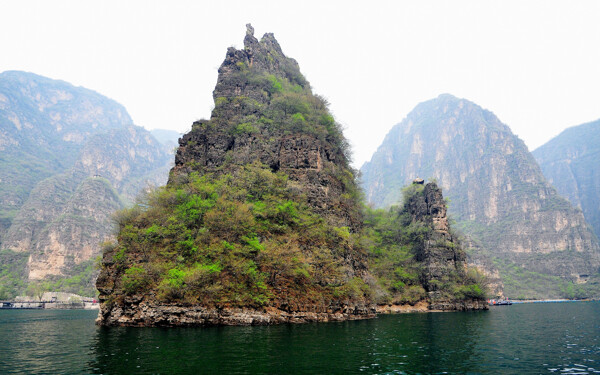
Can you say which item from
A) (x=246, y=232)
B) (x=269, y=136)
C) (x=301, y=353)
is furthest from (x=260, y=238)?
(x=301, y=353)

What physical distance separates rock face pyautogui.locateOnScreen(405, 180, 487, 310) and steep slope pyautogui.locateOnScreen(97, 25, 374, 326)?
2649 cm

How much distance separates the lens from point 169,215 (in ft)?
162

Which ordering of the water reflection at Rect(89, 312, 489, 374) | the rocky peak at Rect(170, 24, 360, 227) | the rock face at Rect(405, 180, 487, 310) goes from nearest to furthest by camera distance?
the water reflection at Rect(89, 312, 489, 374)
the rocky peak at Rect(170, 24, 360, 227)
the rock face at Rect(405, 180, 487, 310)

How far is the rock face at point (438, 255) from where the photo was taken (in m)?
80.9

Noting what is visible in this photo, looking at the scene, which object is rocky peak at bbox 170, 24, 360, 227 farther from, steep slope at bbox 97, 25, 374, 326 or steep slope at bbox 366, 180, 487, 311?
steep slope at bbox 366, 180, 487, 311

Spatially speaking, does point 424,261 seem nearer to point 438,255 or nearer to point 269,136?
point 438,255

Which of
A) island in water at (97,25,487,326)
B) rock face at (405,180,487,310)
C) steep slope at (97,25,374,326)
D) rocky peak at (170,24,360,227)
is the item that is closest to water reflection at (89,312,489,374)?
steep slope at (97,25,374,326)

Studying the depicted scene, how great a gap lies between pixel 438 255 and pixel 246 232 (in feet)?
183

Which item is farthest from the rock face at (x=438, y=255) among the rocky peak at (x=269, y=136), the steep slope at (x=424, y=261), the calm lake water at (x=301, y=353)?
the calm lake water at (x=301, y=353)

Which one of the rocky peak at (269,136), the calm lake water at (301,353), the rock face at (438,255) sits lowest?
the calm lake water at (301,353)

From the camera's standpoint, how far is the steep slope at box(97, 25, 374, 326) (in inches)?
1630

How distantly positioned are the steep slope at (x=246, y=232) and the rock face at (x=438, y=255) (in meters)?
26.5

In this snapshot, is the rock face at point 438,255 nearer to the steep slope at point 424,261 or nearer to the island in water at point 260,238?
the steep slope at point 424,261

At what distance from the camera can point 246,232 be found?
4809cm
